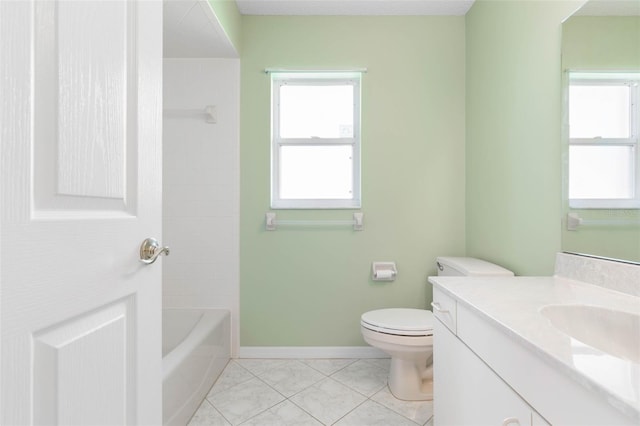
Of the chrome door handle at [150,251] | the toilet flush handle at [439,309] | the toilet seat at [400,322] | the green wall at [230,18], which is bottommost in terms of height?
the toilet seat at [400,322]

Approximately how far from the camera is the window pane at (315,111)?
2258mm

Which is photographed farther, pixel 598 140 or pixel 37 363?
pixel 598 140

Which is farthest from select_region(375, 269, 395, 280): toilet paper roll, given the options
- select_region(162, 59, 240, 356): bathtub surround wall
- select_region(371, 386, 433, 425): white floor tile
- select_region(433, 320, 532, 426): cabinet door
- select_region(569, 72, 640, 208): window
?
select_region(569, 72, 640, 208): window

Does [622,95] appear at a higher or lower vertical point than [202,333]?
higher

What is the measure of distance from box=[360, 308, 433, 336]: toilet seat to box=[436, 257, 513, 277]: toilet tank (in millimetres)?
317

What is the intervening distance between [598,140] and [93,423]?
171cm

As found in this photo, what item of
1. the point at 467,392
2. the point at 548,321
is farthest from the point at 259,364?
the point at 548,321

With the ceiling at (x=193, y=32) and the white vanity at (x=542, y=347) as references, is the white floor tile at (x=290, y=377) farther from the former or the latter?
the ceiling at (x=193, y=32)

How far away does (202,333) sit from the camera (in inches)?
69.9

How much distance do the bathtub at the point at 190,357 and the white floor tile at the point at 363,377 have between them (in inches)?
29.7

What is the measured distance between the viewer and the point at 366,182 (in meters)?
2.19

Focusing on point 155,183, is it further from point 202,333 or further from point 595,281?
Answer: point 595,281

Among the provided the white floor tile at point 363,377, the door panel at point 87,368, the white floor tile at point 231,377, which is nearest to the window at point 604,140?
the white floor tile at point 363,377

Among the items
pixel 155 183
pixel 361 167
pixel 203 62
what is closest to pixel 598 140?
pixel 361 167
